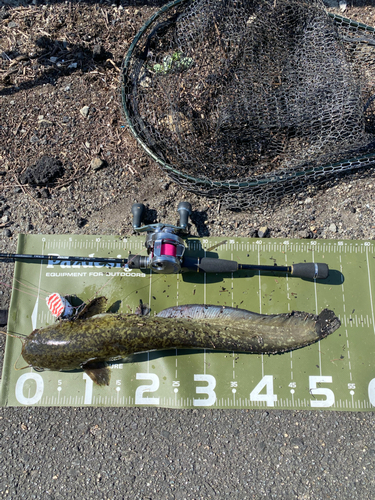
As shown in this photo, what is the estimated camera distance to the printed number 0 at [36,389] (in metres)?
3.24

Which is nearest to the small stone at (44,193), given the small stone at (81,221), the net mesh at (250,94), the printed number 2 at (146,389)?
the small stone at (81,221)

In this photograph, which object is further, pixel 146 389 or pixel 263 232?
pixel 263 232

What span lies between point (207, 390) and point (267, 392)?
64 centimetres

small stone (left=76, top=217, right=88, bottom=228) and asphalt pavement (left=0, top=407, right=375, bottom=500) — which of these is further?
small stone (left=76, top=217, right=88, bottom=228)

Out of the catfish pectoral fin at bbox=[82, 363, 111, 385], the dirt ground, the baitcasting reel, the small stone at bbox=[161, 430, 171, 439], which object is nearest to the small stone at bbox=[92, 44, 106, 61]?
the dirt ground

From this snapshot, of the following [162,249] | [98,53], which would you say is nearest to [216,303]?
[162,249]

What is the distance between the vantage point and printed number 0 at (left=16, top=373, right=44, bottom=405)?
127 inches

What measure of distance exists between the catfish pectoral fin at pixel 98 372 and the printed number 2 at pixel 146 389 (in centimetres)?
33

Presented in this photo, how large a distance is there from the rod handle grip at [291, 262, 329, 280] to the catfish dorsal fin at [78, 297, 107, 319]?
2.08 m

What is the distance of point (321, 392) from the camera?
3221 mm

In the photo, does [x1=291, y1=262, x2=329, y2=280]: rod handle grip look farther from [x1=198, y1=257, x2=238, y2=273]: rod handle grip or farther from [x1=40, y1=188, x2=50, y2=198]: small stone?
[x1=40, y1=188, x2=50, y2=198]: small stone

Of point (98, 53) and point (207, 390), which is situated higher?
point (98, 53)

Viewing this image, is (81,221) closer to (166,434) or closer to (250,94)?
(250,94)

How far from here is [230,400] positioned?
321 cm
